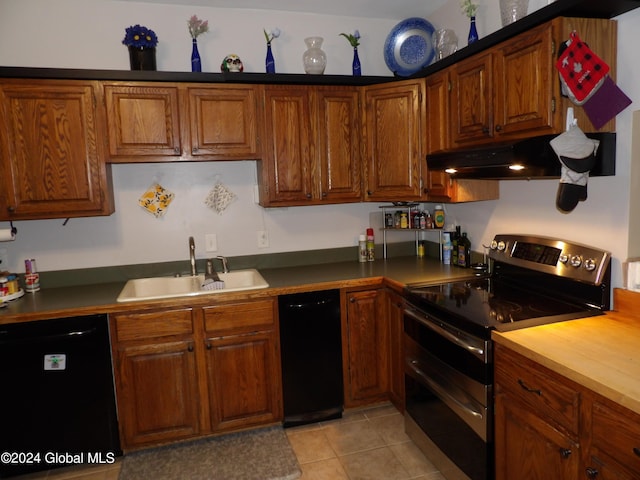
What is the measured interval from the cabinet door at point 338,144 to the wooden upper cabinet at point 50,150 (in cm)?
130

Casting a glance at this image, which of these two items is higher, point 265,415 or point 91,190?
point 91,190

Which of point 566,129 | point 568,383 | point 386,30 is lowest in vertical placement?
point 568,383

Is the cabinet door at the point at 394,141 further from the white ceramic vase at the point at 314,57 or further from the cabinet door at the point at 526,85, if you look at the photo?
the cabinet door at the point at 526,85

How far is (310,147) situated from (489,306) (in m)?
1.48

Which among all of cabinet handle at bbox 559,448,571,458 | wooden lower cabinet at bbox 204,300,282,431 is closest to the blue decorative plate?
wooden lower cabinet at bbox 204,300,282,431

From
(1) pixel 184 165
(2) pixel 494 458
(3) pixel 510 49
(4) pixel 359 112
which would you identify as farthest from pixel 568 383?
(1) pixel 184 165

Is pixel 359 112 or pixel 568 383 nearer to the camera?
pixel 568 383

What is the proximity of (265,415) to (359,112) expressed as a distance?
Result: 6.53ft

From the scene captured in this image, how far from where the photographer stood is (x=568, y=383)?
4.99 feet

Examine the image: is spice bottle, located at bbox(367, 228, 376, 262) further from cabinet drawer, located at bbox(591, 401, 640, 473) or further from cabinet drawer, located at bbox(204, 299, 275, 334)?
cabinet drawer, located at bbox(591, 401, 640, 473)

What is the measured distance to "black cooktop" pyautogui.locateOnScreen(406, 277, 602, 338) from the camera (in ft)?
6.33

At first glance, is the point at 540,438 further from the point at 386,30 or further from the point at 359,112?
the point at 386,30

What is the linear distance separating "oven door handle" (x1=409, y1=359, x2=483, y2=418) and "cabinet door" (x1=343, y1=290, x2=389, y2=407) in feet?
1.28

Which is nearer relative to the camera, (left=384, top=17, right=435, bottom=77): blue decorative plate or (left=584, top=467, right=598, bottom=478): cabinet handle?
(left=584, top=467, right=598, bottom=478): cabinet handle
